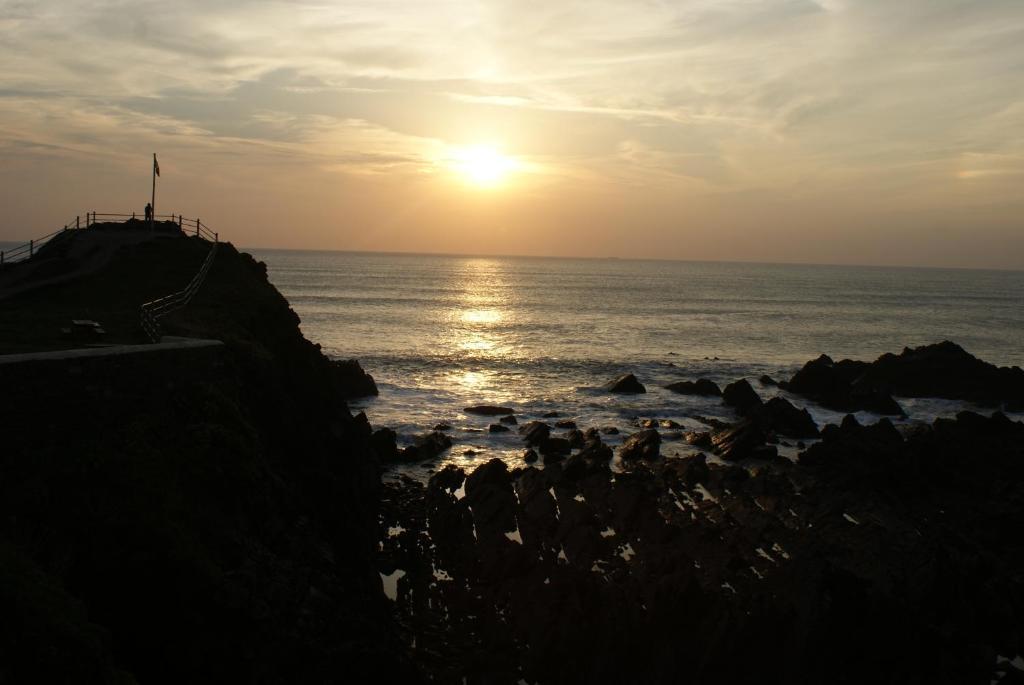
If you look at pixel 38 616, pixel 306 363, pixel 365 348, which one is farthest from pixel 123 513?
pixel 365 348

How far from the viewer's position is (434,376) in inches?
2660

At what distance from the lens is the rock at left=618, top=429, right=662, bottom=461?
3925 cm

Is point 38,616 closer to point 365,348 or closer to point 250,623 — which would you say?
point 250,623

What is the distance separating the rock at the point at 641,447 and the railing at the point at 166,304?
21025 millimetres

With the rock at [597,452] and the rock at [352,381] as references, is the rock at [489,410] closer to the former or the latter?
the rock at [352,381]

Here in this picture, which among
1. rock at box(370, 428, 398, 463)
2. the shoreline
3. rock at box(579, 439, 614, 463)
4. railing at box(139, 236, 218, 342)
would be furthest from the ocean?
railing at box(139, 236, 218, 342)

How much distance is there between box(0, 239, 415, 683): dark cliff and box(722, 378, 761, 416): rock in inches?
1383

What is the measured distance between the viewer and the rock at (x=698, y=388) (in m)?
60.1

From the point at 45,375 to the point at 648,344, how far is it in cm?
8094

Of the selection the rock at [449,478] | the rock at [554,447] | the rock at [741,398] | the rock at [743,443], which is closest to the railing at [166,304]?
the rock at [449,478]

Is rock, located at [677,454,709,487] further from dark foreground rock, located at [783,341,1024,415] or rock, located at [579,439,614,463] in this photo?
dark foreground rock, located at [783,341,1024,415]

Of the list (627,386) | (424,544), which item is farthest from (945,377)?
(424,544)

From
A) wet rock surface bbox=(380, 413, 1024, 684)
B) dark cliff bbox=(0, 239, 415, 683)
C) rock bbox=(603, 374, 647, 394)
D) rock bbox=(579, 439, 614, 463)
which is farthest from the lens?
rock bbox=(603, 374, 647, 394)

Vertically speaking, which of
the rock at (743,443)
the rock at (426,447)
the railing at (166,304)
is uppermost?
the railing at (166,304)
